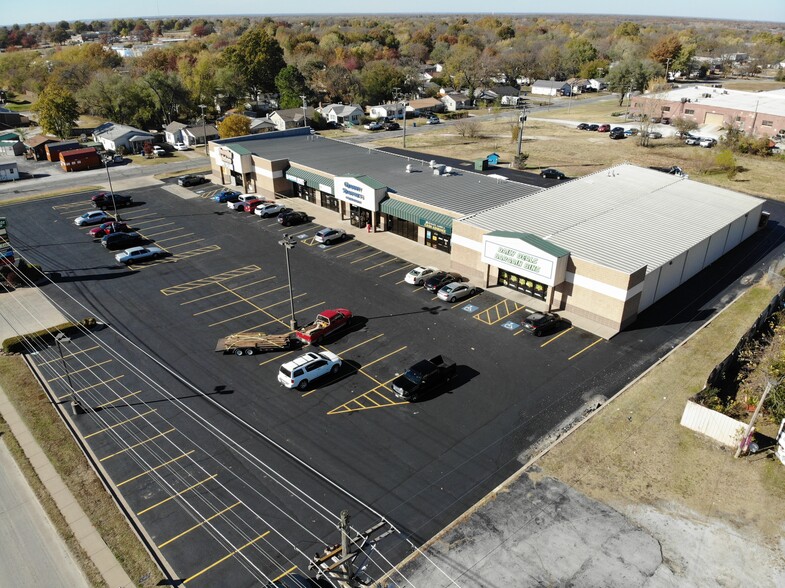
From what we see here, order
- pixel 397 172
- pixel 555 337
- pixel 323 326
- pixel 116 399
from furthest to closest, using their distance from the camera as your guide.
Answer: pixel 397 172
pixel 555 337
pixel 323 326
pixel 116 399

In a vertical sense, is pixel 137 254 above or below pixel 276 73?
below

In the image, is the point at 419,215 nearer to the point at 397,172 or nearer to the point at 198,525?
the point at 397,172

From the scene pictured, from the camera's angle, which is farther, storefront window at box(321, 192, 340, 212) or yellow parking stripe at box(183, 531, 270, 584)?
storefront window at box(321, 192, 340, 212)

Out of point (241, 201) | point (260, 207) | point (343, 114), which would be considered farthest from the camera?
point (343, 114)

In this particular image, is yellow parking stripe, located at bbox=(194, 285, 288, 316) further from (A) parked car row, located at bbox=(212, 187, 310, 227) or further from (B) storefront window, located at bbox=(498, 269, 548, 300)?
(B) storefront window, located at bbox=(498, 269, 548, 300)

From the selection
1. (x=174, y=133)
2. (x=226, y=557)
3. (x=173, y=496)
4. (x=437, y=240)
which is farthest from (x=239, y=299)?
(x=174, y=133)

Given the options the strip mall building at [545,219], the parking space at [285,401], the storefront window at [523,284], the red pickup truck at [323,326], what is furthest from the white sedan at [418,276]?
the red pickup truck at [323,326]

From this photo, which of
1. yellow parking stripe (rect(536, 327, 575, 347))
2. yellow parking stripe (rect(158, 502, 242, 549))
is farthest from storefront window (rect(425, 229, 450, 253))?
yellow parking stripe (rect(158, 502, 242, 549))
